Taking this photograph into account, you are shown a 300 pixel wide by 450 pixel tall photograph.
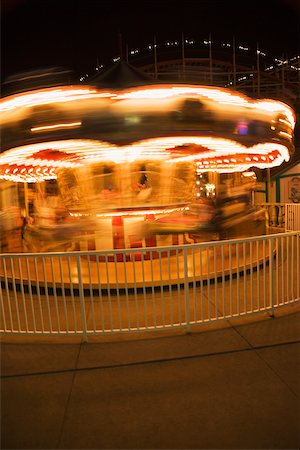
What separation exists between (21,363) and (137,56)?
34.6 meters

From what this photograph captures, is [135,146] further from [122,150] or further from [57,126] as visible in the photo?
[57,126]

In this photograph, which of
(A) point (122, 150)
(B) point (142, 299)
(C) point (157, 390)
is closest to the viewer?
(C) point (157, 390)

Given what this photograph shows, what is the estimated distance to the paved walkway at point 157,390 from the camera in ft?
7.72

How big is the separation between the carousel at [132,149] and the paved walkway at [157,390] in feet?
9.22

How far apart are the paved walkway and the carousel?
2.81m

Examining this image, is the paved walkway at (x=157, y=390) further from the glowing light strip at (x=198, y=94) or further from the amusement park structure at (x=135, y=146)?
the glowing light strip at (x=198, y=94)

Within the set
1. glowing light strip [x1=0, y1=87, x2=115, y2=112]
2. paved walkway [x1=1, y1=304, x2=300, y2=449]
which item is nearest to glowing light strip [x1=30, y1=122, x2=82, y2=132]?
glowing light strip [x1=0, y1=87, x2=115, y2=112]

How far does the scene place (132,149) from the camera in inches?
255

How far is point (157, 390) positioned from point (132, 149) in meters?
4.56

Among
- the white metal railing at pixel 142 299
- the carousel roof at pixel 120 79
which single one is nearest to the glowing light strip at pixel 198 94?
the carousel roof at pixel 120 79

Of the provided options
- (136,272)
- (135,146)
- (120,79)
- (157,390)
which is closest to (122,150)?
(135,146)

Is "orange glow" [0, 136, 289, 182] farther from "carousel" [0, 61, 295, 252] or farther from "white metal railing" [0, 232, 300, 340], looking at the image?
"white metal railing" [0, 232, 300, 340]

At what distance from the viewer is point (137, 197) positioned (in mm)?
7184

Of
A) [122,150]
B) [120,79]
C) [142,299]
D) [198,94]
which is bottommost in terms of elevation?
[142,299]
